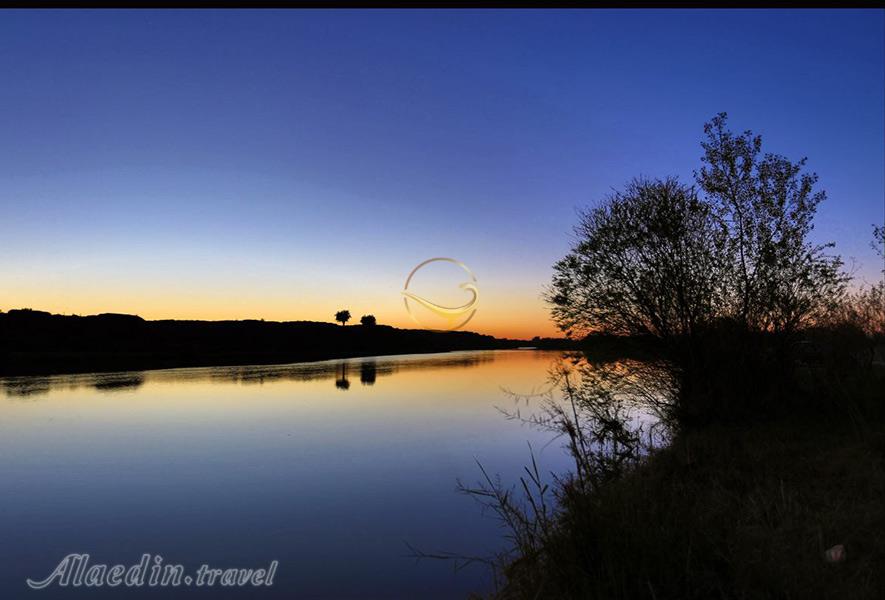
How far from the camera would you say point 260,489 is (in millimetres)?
14953

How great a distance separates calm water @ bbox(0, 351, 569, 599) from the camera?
9.81 metres

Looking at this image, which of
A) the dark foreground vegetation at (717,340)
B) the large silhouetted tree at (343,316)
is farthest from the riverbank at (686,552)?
the large silhouetted tree at (343,316)

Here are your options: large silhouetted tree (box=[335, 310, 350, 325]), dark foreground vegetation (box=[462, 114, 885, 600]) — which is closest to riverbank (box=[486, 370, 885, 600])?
dark foreground vegetation (box=[462, 114, 885, 600])

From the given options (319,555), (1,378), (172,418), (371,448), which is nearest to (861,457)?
(319,555)

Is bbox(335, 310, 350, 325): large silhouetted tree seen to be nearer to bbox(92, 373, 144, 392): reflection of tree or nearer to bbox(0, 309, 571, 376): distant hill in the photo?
bbox(0, 309, 571, 376): distant hill

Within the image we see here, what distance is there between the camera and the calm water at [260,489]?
9812mm

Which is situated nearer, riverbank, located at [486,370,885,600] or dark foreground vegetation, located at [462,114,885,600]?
riverbank, located at [486,370,885,600]

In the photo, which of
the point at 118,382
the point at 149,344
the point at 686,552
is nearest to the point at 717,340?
the point at 686,552

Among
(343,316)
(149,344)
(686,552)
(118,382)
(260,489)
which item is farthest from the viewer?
(343,316)

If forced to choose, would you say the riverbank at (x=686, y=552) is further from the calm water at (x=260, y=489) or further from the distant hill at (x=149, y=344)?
the distant hill at (x=149, y=344)

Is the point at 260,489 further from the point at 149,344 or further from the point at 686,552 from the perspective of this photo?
the point at 149,344

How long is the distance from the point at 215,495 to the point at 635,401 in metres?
13.4

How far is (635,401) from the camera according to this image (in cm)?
1755
